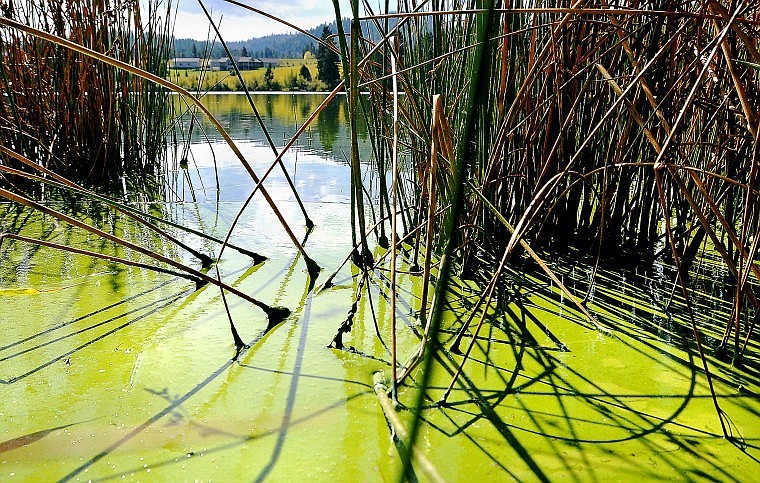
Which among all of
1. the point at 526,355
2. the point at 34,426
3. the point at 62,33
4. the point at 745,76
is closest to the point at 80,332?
the point at 34,426

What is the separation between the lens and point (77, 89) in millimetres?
2191

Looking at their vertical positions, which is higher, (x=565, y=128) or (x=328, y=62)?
(x=328, y=62)

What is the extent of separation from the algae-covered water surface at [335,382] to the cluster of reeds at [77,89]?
2.92 feet

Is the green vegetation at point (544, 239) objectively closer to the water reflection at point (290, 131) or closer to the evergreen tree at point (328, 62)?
the evergreen tree at point (328, 62)

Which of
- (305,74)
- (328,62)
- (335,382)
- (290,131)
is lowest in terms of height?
(335,382)

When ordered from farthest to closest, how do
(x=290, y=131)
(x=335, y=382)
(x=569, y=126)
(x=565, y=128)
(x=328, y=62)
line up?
(x=328, y=62), (x=290, y=131), (x=569, y=126), (x=565, y=128), (x=335, y=382)

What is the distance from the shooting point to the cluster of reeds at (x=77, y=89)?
206 cm

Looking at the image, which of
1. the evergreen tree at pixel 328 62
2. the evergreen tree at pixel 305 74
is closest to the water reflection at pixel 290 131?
the evergreen tree at pixel 328 62

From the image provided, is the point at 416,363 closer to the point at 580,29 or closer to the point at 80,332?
the point at 80,332

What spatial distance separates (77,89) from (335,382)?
1.76m

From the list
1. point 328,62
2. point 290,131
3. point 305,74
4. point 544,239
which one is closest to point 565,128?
point 544,239

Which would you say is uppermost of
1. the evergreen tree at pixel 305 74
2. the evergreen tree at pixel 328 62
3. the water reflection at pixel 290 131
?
the evergreen tree at pixel 305 74

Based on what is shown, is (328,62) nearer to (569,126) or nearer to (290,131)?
(290,131)

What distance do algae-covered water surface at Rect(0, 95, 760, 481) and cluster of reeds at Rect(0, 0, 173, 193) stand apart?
889 millimetres
